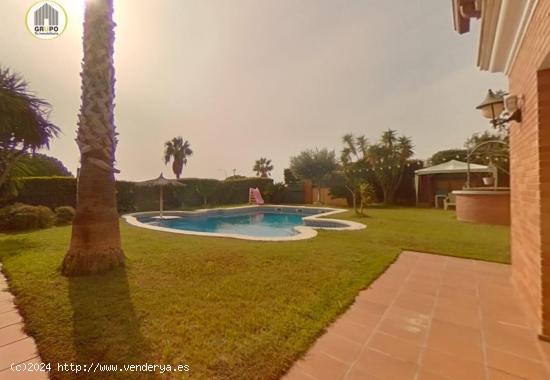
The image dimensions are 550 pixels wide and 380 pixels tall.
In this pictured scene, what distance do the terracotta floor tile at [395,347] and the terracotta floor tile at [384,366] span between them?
0.07 metres

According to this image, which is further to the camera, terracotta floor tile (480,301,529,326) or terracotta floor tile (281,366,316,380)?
terracotta floor tile (480,301,529,326)

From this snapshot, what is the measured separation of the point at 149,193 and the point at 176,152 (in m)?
13.8

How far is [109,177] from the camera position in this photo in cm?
405

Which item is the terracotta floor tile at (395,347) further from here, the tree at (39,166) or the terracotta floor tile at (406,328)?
the tree at (39,166)

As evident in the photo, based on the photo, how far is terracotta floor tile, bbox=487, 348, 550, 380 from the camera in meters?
1.85

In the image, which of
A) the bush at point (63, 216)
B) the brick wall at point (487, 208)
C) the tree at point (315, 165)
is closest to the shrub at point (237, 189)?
the tree at point (315, 165)

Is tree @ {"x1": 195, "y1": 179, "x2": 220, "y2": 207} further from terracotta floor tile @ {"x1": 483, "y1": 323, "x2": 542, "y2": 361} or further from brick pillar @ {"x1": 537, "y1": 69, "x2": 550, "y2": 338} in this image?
brick pillar @ {"x1": 537, "y1": 69, "x2": 550, "y2": 338}

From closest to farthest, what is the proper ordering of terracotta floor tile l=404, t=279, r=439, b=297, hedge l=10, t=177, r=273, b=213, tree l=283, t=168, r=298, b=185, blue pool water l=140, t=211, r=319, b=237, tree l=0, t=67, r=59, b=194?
terracotta floor tile l=404, t=279, r=439, b=297 → tree l=0, t=67, r=59, b=194 → blue pool water l=140, t=211, r=319, b=237 → hedge l=10, t=177, r=273, b=213 → tree l=283, t=168, r=298, b=185

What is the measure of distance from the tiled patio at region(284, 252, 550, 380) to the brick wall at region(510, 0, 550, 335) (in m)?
0.34

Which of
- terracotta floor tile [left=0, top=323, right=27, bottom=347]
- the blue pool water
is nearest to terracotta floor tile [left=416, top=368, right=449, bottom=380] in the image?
terracotta floor tile [left=0, top=323, right=27, bottom=347]

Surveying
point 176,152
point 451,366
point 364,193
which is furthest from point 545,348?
point 176,152

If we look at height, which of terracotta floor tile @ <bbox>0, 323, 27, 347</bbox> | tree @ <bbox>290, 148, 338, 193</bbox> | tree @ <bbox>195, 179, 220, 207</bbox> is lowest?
terracotta floor tile @ <bbox>0, 323, 27, 347</bbox>

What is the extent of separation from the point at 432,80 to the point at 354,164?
9811 mm

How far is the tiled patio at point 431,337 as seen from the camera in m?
1.87
